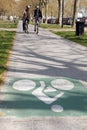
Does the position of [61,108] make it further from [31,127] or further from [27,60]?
[27,60]

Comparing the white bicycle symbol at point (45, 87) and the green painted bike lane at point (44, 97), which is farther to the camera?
the white bicycle symbol at point (45, 87)

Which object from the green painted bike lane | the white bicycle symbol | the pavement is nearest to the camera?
the pavement

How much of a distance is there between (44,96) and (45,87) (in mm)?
771

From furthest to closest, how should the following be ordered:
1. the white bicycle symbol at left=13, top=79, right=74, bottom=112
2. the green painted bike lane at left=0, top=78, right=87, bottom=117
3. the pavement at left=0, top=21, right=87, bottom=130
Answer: the white bicycle symbol at left=13, top=79, right=74, bottom=112
the green painted bike lane at left=0, top=78, right=87, bottom=117
the pavement at left=0, top=21, right=87, bottom=130

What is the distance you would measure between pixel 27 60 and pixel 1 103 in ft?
16.8

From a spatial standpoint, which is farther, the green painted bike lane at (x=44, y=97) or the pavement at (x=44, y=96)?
the green painted bike lane at (x=44, y=97)

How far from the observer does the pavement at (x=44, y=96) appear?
200 inches

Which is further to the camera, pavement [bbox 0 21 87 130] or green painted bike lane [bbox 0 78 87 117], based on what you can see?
green painted bike lane [bbox 0 78 87 117]

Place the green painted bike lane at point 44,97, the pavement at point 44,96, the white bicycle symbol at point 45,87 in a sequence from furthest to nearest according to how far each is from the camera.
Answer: the white bicycle symbol at point 45,87 → the green painted bike lane at point 44,97 → the pavement at point 44,96

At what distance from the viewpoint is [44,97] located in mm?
6395

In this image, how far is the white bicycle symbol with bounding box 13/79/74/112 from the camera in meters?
6.20

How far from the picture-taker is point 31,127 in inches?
191

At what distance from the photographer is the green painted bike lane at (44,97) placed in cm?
558

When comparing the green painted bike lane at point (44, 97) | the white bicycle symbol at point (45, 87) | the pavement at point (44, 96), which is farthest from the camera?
the white bicycle symbol at point (45, 87)
